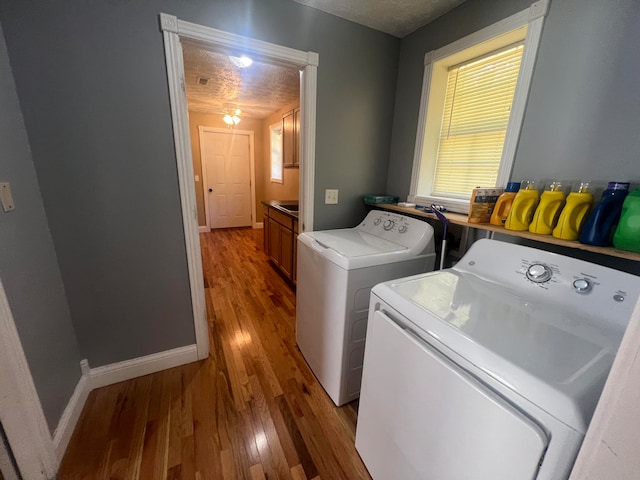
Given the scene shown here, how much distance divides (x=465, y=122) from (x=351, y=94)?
0.80 m

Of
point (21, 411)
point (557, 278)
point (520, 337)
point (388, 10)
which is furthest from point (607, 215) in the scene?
point (21, 411)

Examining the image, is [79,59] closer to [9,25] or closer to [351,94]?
[9,25]

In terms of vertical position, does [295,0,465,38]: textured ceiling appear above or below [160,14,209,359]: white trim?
above

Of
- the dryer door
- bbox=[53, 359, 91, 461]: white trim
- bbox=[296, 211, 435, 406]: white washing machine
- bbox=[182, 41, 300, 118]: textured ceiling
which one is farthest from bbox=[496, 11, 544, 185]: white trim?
bbox=[53, 359, 91, 461]: white trim

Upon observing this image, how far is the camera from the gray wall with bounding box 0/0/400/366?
1.18m

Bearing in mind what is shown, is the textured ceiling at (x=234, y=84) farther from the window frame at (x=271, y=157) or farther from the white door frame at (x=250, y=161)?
the white door frame at (x=250, y=161)

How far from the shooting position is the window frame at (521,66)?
3.95ft

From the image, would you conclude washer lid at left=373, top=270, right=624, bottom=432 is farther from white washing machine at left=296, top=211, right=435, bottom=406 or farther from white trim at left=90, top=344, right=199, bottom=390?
white trim at left=90, top=344, right=199, bottom=390

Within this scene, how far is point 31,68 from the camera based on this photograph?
3.75 feet

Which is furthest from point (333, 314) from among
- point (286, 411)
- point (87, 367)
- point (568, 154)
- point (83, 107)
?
point (83, 107)

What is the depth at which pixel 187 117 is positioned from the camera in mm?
1487

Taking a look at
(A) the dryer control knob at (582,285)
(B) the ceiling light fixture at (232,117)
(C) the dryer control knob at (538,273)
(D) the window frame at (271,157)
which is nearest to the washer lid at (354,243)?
(C) the dryer control knob at (538,273)

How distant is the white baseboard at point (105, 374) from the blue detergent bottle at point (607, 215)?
220cm

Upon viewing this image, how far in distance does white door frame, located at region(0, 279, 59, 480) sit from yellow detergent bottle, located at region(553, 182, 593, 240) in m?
2.11
